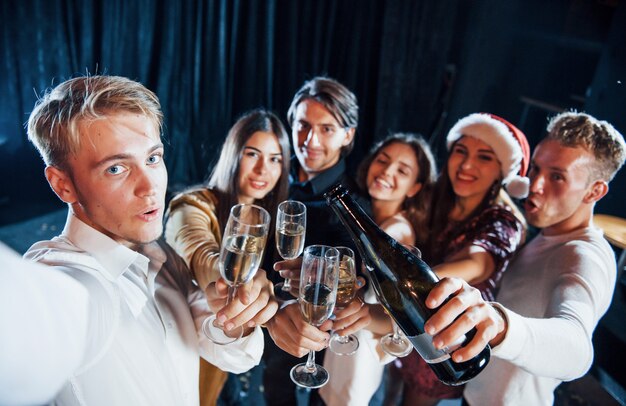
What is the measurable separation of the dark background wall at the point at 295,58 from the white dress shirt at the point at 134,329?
1728 millimetres

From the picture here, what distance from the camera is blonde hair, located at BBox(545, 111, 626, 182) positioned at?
1261 mm

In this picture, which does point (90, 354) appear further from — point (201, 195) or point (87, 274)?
point (201, 195)

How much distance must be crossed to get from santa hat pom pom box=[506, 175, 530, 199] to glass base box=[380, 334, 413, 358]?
0.69 meters

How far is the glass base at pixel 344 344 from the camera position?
4.41 feet

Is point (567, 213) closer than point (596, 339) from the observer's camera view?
Yes

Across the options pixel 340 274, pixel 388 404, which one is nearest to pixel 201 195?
pixel 340 274

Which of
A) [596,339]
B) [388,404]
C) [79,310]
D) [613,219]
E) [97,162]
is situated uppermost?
[97,162]

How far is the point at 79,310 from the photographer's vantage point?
60cm

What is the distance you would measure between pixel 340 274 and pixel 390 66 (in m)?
2.90

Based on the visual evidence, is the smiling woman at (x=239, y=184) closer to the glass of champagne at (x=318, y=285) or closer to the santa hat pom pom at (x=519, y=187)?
the glass of champagne at (x=318, y=285)

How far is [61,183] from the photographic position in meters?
0.78

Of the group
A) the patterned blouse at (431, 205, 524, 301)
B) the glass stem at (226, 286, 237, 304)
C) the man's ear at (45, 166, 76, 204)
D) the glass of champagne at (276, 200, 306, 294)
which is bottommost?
the patterned blouse at (431, 205, 524, 301)

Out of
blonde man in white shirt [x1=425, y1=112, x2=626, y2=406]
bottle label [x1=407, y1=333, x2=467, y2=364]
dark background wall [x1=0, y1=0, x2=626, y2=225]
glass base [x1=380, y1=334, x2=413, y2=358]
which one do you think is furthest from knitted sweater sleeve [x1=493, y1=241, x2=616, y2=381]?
dark background wall [x1=0, y1=0, x2=626, y2=225]

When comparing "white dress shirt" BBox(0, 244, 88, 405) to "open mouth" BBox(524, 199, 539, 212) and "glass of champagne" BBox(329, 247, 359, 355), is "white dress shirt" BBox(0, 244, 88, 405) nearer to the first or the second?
"glass of champagne" BBox(329, 247, 359, 355)
